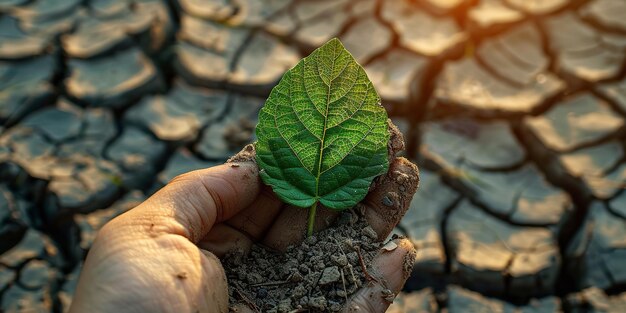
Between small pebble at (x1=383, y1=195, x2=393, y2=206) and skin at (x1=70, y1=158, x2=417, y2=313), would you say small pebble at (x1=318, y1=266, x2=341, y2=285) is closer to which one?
skin at (x1=70, y1=158, x2=417, y2=313)

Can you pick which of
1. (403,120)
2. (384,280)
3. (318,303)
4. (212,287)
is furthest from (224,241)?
(403,120)

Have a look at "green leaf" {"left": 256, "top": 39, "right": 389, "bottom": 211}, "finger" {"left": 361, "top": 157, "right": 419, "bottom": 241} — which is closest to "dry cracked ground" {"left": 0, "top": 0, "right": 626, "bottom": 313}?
"finger" {"left": 361, "top": 157, "right": 419, "bottom": 241}

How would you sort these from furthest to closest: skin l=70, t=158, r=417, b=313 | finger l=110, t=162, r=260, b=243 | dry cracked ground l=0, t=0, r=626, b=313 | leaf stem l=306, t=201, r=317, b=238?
dry cracked ground l=0, t=0, r=626, b=313 → leaf stem l=306, t=201, r=317, b=238 → finger l=110, t=162, r=260, b=243 → skin l=70, t=158, r=417, b=313

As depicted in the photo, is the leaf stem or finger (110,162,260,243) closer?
finger (110,162,260,243)

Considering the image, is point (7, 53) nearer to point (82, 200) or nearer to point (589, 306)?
point (82, 200)

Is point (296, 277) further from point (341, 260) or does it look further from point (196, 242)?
point (196, 242)
